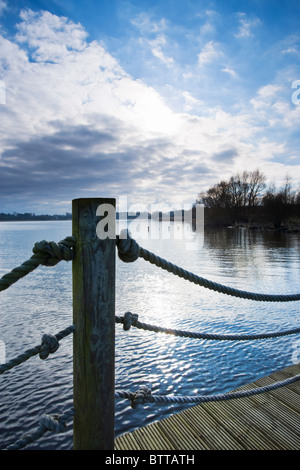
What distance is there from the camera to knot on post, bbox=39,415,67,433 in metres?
1.46

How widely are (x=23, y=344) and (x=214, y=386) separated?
19.3 feet

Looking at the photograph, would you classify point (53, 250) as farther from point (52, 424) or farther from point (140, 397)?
point (140, 397)

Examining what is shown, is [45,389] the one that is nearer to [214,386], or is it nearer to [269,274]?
[214,386]

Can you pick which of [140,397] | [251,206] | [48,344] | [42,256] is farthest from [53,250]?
[251,206]

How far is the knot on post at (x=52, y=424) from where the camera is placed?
1455mm

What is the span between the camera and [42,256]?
1.36 meters

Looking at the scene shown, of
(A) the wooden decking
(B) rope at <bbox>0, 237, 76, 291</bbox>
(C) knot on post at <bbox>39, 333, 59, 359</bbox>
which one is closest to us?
(B) rope at <bbox>0, 237, 76, 291</bbox>

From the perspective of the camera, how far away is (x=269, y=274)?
18.8 meters

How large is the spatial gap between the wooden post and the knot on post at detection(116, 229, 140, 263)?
0.06 metres

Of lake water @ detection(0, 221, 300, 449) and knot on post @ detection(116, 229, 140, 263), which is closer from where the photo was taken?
knot on post @ detection(116, 229, 140, 263)

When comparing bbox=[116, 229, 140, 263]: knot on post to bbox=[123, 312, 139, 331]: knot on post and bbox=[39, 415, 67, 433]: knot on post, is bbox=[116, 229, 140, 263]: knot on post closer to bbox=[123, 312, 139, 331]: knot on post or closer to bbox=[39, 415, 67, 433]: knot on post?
bbox=[123, 312, 139, 331]: knot on post

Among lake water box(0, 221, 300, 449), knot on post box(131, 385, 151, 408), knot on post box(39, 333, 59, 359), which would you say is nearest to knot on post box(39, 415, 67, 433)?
knot on post box(39, 333, 59, 359)
